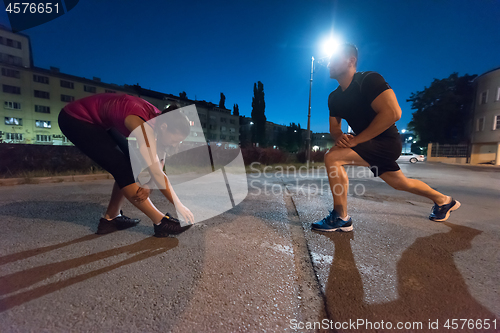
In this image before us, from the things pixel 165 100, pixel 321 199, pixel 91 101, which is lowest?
pixel 321 199

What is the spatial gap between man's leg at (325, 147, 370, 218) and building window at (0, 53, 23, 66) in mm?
45026

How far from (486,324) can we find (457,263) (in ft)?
2.51

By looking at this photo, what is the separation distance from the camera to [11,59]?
31.2m

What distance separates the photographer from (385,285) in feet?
4.74

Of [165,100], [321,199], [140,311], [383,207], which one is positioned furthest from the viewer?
[165,100]

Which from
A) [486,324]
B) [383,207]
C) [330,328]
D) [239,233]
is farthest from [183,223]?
[383,207]

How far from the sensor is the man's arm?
2.04m

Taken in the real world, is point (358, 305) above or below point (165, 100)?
below

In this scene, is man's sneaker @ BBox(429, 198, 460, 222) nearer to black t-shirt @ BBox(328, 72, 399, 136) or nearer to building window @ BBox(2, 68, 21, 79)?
black t-shirt @ BBox(328, 72, 399, 136)

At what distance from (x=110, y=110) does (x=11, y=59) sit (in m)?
45.2

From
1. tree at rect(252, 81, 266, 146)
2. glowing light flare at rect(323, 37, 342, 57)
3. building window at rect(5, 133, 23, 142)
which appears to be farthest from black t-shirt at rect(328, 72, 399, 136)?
building window at rect(5, 133, 23, 142)

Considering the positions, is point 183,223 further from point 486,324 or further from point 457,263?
point 457,263

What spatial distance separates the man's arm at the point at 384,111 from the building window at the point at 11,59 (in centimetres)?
4528

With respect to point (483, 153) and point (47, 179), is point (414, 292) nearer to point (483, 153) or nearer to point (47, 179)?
point (47, 179)
